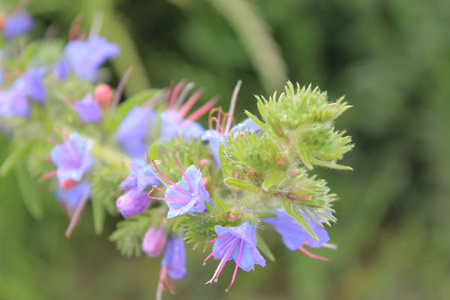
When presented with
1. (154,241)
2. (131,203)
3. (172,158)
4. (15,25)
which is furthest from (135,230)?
(15,25)

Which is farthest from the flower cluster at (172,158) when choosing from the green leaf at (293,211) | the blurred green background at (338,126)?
the blurred green background at (338,126)

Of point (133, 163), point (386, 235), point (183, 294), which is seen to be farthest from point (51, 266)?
point (386, 235)

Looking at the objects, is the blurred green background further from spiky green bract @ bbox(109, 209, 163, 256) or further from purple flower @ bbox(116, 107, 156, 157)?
spiky green bract @ bbox(109, 209, 163, 256)

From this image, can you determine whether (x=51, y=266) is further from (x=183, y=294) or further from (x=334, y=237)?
(x=334, y=237)

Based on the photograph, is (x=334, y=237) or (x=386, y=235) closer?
(x=334, y=237)

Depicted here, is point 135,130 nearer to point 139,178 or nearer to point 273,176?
point 139,178

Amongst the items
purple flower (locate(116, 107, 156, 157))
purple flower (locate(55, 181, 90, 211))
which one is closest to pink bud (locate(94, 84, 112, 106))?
purple flower (locate(116, 107, 156, 157))
